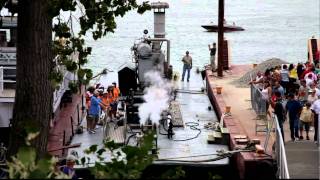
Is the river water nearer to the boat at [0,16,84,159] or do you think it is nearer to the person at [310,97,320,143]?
the boat at [0,16,84,159]

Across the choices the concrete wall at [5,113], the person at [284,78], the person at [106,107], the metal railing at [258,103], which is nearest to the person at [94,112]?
the person at [106,107]

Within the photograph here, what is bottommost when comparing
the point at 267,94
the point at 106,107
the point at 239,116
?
the point at 239,116

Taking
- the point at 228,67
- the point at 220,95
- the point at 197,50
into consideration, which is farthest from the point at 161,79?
the point at 197,50

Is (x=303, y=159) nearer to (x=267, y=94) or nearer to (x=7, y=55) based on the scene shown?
(x=267, y=94)

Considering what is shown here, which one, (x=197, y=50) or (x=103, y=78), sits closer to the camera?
(x=103, y=78)

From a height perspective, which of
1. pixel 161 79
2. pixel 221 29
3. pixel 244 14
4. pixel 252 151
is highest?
pixel 244 14

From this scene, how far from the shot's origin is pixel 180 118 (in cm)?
1870

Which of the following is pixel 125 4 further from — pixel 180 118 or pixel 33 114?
pixel 180 118

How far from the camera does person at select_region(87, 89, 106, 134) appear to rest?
682 inches

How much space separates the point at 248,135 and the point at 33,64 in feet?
23.3

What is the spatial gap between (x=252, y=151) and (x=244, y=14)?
55.1 metres

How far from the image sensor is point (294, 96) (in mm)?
15312

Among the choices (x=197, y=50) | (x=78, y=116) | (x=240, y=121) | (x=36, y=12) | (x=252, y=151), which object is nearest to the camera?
(x=36, y=12)

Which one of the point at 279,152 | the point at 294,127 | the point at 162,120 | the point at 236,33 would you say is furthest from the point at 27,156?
the point at 236,33
